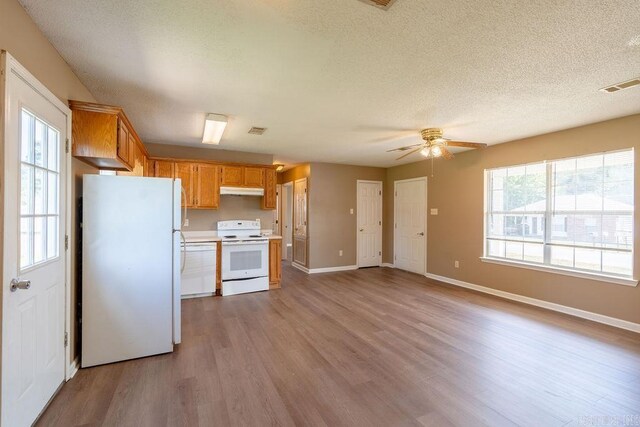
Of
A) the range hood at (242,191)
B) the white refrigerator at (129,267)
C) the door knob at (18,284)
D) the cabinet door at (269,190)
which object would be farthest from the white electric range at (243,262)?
the door knob at (18,284)

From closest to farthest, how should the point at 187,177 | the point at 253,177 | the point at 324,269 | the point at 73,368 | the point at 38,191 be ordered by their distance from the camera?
the point at 38,191, the point at 73,368, the point at 187,177, the point at 253,177, the point at 324,269

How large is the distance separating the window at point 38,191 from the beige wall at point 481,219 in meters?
5.56

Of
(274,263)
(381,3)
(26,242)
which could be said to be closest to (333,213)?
(274,263)

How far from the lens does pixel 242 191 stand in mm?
5195

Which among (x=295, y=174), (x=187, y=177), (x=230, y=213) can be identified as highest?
(x=295, y=174)

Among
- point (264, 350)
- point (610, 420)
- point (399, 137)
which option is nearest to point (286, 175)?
point (399, 137)

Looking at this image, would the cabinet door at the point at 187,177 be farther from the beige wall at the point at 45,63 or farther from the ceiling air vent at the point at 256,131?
the beige wall at the point at 45,63

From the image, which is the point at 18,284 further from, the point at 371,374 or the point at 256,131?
the point at 256,131

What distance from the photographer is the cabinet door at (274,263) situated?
5141 millimetres

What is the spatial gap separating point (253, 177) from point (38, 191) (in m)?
3.54

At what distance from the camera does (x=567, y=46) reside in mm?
1999

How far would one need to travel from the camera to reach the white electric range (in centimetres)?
478

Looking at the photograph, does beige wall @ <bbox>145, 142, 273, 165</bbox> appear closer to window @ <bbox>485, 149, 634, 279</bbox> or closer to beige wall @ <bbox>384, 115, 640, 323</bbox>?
beige wall @ <bbox>384, 115, 640, 323</bbox>

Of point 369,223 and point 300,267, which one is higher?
point 369,223
